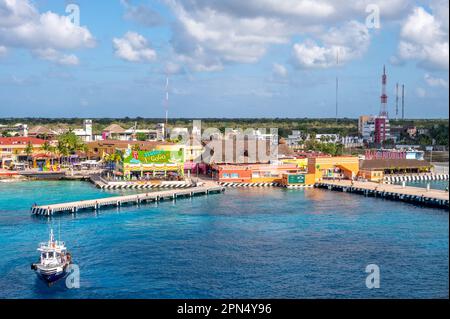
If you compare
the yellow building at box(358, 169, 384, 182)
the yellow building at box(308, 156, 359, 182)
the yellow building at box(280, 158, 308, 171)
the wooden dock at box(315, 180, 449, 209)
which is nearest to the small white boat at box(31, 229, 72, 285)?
the wooden dock at box(315, 180, 449, 209)

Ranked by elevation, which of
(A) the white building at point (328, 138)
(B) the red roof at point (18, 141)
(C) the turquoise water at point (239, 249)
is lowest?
(C) the turquoise water at point (239, 249)

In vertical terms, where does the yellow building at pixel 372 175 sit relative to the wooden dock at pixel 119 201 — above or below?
above

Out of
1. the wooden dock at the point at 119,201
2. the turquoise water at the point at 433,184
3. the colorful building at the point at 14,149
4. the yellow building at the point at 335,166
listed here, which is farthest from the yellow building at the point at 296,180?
the colorful building at the point at 14,149

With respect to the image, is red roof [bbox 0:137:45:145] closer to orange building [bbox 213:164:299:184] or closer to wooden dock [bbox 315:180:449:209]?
orange building [bbox 213:164:299:184]

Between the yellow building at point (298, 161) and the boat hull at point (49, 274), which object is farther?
the yellow building at point (298, 161)

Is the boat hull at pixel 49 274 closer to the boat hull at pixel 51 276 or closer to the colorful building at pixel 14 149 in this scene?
the boat hull at pixel 51 276

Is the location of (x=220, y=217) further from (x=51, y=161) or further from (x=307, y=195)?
(x=51, y=161)

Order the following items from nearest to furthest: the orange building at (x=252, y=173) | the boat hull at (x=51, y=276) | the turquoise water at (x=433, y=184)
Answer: the boat hull at (x=51, y=276), the turquoise water at (x=433, y=184), the orange building at (x=252, y=173)
